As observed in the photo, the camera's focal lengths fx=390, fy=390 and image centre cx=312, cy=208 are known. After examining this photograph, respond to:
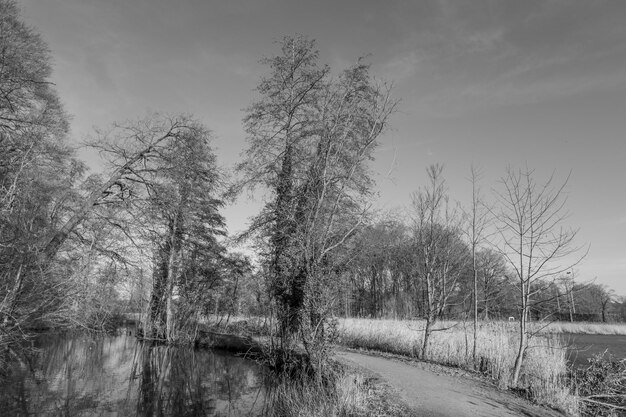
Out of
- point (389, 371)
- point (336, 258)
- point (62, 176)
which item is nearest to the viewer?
point (336, 258)

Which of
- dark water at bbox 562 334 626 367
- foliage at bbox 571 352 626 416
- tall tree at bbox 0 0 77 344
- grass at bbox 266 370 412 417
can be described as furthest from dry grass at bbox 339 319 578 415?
tall tree at bbox 0 0 77 344

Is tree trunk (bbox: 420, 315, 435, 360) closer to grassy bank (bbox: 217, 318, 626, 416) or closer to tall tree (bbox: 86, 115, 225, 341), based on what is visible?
grassy bank (bbox: 217, 318, 626, 416)

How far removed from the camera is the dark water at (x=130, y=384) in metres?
8.60

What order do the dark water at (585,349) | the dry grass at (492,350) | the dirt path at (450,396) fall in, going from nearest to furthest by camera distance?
1. the dirt path at (450,396)
2. the dry grass at (492,350)
3. the dark water at (585,349)

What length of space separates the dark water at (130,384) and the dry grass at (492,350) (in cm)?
511

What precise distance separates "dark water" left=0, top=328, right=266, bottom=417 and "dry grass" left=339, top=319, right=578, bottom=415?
5.11 metres

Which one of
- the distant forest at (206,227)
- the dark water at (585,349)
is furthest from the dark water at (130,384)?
the dark water at (585,349)

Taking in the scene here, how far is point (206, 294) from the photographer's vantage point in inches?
826

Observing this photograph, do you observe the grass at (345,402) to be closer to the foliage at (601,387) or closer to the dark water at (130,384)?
the dark water at (130,384)

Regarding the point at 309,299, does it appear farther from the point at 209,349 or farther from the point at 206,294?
the point at 206,294

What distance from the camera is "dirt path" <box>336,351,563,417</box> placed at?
6.56 metres

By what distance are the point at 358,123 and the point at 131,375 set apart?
1048 cm

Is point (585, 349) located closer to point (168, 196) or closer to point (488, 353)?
point (488, 353)

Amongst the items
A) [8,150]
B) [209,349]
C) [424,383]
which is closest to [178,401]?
[424,383]
